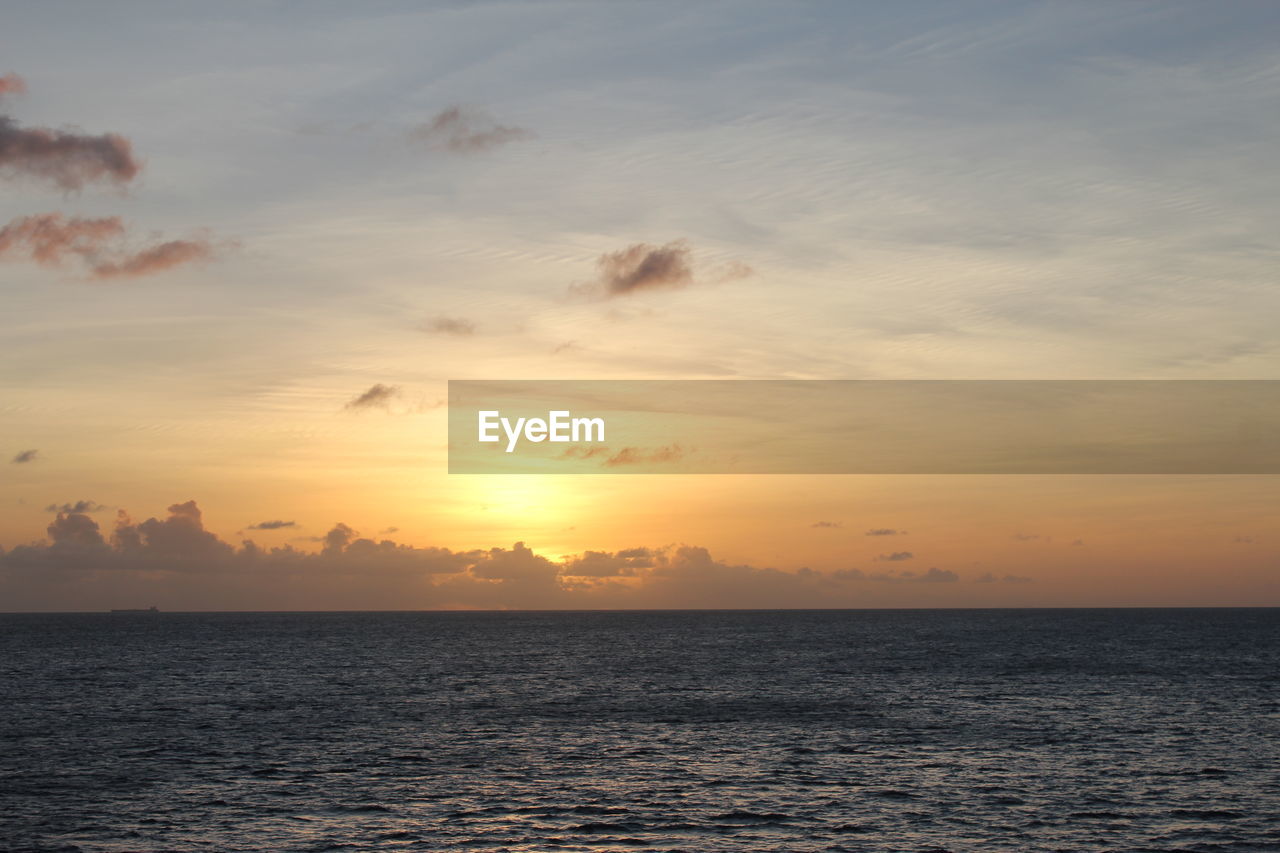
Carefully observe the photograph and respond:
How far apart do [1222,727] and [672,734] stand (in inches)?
1717

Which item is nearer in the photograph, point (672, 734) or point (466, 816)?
point (466, 816)

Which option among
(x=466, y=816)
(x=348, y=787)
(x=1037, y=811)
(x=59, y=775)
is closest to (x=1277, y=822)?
(x=1037, y=811)

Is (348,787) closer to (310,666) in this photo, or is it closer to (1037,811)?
(1037,811)

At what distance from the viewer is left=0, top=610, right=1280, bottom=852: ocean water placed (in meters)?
52.8

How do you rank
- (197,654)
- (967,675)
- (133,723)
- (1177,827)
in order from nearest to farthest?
(1177,827), (133,723), (967,675), (197,654)

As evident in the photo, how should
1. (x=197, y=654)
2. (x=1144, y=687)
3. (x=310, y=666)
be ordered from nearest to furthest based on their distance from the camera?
(x=1144, y=687), (x=310, y=666), (x=197, y=654)

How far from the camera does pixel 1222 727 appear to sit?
86.6 metres

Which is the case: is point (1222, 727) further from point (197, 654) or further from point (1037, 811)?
point (197, 654)

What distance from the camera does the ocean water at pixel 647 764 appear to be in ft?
173

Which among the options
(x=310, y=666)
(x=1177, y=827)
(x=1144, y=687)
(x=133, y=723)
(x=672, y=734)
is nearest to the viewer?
(x=1177, y=827)

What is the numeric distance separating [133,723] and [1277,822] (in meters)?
83.4

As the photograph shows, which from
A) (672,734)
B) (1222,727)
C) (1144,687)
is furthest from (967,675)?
(672,734)

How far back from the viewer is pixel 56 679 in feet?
452

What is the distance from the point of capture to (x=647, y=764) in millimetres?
70250
